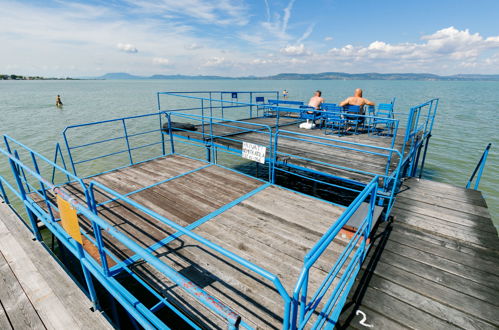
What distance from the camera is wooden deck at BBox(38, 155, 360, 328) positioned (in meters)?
3.34

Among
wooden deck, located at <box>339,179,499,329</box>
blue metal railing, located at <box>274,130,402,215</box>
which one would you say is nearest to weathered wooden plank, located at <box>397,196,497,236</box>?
wooden deck, located at <box>339,179,499,329</box>

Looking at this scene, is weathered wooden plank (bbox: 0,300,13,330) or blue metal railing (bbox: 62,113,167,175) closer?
weathered wooden plank (bbox: 0,300,13,330)

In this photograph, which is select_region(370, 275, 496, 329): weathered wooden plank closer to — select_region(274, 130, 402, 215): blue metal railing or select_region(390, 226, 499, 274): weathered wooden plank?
select_region(390, 226, 499, 274): weathered wooden plank

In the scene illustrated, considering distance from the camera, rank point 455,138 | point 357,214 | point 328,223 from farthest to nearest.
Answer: point 455,138 → point 328,223 → point 357,214

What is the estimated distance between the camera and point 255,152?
251 inches

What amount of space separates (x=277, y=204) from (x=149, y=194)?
3114 millimetres

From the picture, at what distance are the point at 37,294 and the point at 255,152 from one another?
15.6 feet

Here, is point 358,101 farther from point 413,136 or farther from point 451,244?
point 451,244

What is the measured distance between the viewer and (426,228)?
454 cm

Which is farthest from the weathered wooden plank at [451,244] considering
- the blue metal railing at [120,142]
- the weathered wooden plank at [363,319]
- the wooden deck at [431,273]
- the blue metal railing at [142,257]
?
the blue metal railing at [120,142]

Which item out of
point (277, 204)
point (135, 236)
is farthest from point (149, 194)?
point (277, 204)

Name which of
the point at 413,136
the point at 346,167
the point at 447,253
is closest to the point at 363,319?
the point at 447,253

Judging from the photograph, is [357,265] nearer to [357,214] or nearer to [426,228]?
[357,214]

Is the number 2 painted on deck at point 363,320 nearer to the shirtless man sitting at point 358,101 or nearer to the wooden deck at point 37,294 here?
the wooden deck at point 37,294
